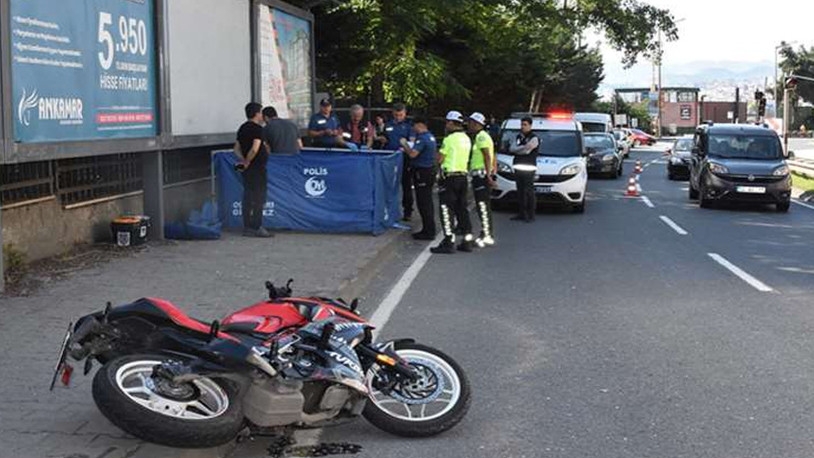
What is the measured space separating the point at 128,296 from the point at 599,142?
27209 millimetres

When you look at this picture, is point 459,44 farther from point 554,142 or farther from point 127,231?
point 127,231

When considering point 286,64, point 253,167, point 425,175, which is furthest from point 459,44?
point 253,167

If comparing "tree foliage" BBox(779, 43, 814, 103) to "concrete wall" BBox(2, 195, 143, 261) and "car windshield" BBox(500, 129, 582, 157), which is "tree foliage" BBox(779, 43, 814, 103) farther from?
"concrete wall" BBox(2, 195, 143, 261)

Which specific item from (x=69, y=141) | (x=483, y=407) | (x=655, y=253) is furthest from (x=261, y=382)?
(x=655, y=253)

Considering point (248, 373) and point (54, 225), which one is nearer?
point (248, 373)

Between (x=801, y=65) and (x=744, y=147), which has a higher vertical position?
(x=801, y=65)

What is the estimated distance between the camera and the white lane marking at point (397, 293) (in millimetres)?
8680

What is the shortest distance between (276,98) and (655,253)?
7664 millimetres

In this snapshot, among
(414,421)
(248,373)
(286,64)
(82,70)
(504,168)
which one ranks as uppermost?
(286,64)

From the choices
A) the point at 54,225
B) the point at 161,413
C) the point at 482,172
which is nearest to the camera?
the point at 161,413

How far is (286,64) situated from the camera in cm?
1833

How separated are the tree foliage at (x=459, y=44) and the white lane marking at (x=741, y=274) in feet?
35.9

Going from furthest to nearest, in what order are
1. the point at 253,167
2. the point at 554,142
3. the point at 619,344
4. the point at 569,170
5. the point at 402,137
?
the point at 554,142 → the point at 569,170 → the point at 402,137 → the point at 253,167 → the point at 619,344

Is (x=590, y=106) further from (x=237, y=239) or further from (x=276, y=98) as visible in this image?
(x=237, y=239)
